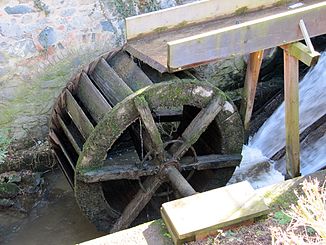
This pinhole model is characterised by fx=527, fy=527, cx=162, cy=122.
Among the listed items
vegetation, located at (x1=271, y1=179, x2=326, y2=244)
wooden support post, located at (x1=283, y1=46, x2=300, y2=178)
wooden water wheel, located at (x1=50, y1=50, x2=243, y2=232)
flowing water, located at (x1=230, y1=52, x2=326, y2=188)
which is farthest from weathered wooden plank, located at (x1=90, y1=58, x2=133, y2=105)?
vegetation, located at (x1=271, y1=179, x2=326, y2=244)

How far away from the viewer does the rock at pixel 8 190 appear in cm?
564

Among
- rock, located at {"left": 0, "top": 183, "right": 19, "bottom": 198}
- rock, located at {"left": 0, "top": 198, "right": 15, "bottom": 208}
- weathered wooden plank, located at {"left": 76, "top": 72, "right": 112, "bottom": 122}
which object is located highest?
weathered wooden plank, located at {"left": 76, "top": 72, "right": 112, "bottom": 122}

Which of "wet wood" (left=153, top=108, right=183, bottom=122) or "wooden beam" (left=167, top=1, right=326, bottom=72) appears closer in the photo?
"wooden beam" (left=167, top=1, right=326, bottom=72)

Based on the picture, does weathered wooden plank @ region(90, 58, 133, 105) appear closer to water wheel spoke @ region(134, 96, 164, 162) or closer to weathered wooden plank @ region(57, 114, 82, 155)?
water wheel spoke @ region(134, 96, 164, 162)

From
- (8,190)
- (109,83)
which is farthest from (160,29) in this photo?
(8,190)

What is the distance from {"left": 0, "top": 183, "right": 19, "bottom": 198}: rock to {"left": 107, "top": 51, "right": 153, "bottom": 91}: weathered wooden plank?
1.73 meters

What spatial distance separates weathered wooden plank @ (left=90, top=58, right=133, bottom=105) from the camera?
4746 mm

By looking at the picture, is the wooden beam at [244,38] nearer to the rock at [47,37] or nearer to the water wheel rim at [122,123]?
the water wheel rim at [122,123]

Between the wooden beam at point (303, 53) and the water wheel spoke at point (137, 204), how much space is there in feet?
5.37

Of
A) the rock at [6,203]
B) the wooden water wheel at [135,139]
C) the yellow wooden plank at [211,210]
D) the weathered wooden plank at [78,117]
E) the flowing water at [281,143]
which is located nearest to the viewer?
the yellow wooden plank at [211,210]

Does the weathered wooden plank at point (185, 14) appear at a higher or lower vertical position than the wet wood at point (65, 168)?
higher

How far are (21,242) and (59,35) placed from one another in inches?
83.2

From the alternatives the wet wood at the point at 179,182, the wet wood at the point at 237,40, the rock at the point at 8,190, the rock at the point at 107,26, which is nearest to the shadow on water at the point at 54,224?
the rock at the point at 8,190

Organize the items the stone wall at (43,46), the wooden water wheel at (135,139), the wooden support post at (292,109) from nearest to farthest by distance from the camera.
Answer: the wooden support post at (292,109), the wooden water wheel at (135,139), the stone wall at (43,46)
